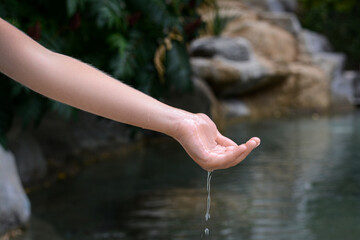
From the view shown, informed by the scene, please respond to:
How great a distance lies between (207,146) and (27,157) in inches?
157

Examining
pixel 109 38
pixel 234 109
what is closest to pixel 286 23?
pixel 234 109

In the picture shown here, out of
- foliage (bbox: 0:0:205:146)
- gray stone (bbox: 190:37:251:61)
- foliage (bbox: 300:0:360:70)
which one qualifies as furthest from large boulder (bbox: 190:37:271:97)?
foliage (bbox: 300:0:360:70)

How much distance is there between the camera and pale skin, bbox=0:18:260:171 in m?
1.10

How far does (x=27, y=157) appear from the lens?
4879 millimetres

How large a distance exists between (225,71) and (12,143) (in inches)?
254

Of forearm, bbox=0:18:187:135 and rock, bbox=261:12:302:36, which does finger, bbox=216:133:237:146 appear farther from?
rock, bbox=261:12:302:36

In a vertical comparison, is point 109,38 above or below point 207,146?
below

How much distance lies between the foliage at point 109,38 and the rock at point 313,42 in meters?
8.77

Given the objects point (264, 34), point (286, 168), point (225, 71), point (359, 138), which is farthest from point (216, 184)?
point (264, 34)

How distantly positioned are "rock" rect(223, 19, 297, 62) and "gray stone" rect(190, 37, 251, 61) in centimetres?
143

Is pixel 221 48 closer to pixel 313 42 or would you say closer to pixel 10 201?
pixel 313 42

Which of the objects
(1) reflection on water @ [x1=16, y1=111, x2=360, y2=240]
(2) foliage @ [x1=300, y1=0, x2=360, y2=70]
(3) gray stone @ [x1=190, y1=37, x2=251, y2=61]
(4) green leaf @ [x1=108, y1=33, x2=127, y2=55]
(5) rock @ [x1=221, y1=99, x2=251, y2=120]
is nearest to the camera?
(1) reflection on water @ [x1=16, y1=111, x2=360, y2=240]

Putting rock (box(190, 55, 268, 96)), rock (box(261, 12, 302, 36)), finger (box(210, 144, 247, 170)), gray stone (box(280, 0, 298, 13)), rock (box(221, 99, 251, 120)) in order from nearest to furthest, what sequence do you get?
1. finger (box(210, 144, 247, 170))
2. rock (box(190, 55, 268, 96))
3. rock (box(221, 99, 251, 120))
4. rock (box(261, 12, 302, 36))
5. gray stone (box(280, 0, 298, 13))

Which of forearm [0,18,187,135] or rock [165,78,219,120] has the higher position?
forearm [0,18,187,135]
